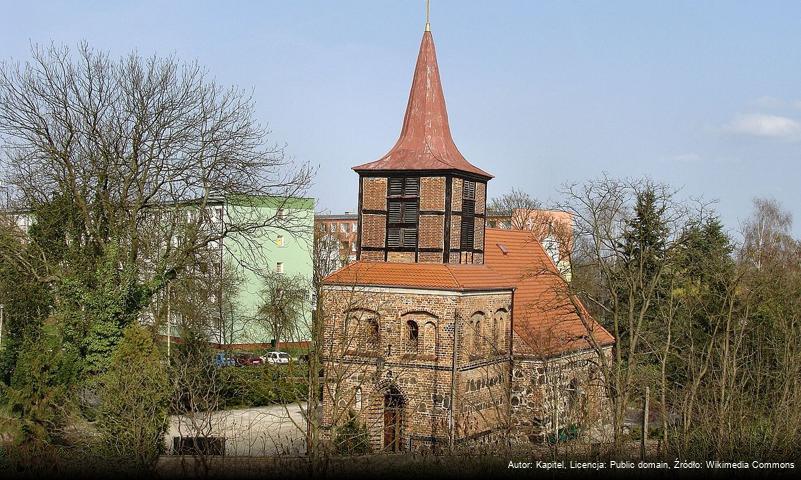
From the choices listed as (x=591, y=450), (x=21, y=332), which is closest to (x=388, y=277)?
(x=591, y=450)

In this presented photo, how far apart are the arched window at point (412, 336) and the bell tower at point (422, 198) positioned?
6.55 ft

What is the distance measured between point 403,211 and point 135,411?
414 inches

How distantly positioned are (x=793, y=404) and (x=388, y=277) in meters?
10.8

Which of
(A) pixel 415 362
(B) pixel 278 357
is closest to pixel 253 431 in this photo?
(A) pixel 415 362

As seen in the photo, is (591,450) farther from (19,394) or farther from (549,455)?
(19,394)

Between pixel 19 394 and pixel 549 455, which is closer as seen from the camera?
pixel 549 455

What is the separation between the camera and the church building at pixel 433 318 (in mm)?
25406

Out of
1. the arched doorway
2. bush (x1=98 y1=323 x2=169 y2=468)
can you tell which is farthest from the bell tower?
bush (x1=98 y1=323 x2=169 y2=468)

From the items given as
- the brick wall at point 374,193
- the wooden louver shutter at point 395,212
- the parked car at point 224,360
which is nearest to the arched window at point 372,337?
the wooden louver shutter at point 395,212

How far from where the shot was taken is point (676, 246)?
2592 centimetres

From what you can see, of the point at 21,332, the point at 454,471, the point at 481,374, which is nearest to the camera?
the point at 454,471

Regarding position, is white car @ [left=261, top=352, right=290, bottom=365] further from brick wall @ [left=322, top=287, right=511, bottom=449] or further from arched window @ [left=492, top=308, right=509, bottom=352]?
brick wall @ [left=322, top=287, right=511, bottom=449]

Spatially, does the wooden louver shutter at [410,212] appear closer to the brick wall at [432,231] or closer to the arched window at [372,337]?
the brick wall at [432,231]

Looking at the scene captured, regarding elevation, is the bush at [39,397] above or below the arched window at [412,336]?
below
